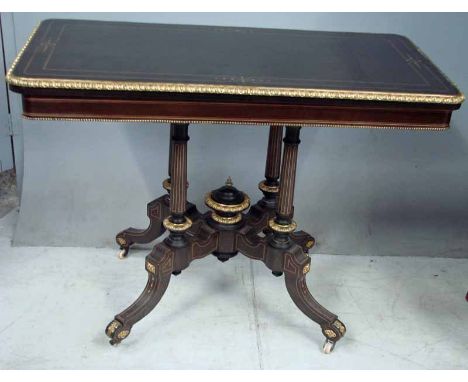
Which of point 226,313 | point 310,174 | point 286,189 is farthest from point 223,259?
point 310,174

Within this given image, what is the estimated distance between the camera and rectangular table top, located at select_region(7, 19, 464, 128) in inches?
61.4

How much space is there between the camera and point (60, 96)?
5.08 ft

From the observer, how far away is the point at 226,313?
2.26 m

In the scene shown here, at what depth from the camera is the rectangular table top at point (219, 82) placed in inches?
61.4

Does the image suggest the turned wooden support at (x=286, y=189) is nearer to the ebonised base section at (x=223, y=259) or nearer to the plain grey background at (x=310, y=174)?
the ebonised base section at (x=223, y=259)

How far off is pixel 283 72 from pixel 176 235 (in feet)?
2.27

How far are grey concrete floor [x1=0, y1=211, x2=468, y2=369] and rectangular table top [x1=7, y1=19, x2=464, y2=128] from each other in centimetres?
85

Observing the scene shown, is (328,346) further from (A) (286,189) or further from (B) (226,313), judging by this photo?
(A) (286,189)

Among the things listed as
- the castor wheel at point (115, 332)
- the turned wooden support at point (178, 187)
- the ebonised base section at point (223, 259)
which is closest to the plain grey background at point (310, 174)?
the ebonised base section at point (223, 259)

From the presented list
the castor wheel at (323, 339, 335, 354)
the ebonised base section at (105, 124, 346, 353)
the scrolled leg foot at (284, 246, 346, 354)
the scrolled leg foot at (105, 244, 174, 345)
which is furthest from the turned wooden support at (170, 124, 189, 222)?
the castor wheel at (323, 339, 335, 354)

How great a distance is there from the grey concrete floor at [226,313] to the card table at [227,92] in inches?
4.3

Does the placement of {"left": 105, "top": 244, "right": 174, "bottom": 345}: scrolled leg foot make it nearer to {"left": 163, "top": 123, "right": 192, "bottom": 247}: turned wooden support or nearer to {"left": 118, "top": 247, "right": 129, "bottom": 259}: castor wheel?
{"left": 163, "top": 123, "right": 192, "bottom": 247}: turned wooden support

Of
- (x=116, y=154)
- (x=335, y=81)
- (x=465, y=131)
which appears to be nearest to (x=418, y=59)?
(x=335, y=81)

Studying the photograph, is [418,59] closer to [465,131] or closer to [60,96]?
[465,131]
